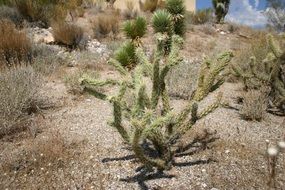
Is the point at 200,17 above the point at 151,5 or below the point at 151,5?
below

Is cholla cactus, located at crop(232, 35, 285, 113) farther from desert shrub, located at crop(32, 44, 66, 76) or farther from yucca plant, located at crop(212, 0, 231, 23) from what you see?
yucca plant, located at crop(212, 0, 231, 23)

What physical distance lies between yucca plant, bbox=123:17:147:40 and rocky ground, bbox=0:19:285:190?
12.0 ft

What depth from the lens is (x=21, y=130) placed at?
15.3ft

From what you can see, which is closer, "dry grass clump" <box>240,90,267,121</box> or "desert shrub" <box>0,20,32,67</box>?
"dry grass clump" <box>240,90,267,121</box>

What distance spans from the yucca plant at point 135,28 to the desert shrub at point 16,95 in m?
3.70

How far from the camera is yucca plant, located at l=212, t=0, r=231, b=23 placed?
56.0ft

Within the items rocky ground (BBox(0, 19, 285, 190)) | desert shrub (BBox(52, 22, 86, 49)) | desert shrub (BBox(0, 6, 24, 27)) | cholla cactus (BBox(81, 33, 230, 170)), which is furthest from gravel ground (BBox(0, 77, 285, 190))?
desert shrub (BBox(0, 6, 24, 27))

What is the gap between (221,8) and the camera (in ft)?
56.4

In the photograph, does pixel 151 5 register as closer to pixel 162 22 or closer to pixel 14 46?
pixel 162 22

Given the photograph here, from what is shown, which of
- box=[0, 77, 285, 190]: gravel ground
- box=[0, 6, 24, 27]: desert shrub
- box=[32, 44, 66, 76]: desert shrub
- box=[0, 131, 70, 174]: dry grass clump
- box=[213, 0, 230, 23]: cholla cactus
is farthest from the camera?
box=[213, 0, 230, 23]: cholla cactus

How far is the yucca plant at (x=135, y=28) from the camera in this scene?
9008 mm

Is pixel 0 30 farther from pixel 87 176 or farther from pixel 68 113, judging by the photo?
pixel 87 176

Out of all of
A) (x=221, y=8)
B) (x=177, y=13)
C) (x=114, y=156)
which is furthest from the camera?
(x=221, y=8)

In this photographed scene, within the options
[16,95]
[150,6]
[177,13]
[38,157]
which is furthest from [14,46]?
[150,6]
